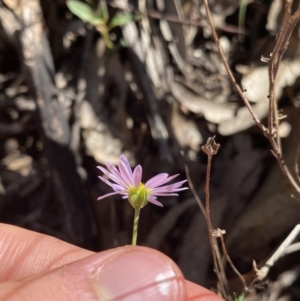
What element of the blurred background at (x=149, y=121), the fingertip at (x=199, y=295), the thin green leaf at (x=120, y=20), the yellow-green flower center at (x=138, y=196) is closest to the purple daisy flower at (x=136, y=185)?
the yellow-green flower center at (x=138, y=196)

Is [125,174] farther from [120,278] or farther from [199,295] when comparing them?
[199,295]

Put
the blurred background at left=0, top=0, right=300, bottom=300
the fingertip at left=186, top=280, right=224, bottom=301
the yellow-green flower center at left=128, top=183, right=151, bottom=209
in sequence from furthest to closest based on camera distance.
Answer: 1. the blurred background at left=0, top=0, right=300, bottom=300
2. the fingertip at left=186, top=280, right=224, bottom=301
3. the yellow-green flower center at left=128, top=183, right=151, bottom=209

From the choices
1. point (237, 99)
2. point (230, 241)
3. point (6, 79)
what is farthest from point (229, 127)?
point (6, 79)

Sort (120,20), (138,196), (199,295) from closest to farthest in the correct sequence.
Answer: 1. (138,196)
2. (199,295)
3. (120,20)

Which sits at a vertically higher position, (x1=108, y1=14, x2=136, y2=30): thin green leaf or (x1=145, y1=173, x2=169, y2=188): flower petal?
(x1=108, y1=14, x2=136, y2=30): thin green leaf

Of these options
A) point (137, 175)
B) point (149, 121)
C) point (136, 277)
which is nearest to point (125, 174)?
point (137, 175)

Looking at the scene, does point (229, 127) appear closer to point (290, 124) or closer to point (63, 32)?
point (290, 124)

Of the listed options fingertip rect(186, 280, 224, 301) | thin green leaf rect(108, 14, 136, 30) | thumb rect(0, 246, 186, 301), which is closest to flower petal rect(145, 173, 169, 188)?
thumb rect(0, 246, 186, 301)

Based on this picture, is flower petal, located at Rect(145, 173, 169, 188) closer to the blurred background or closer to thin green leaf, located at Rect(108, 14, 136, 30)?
the blurred background
